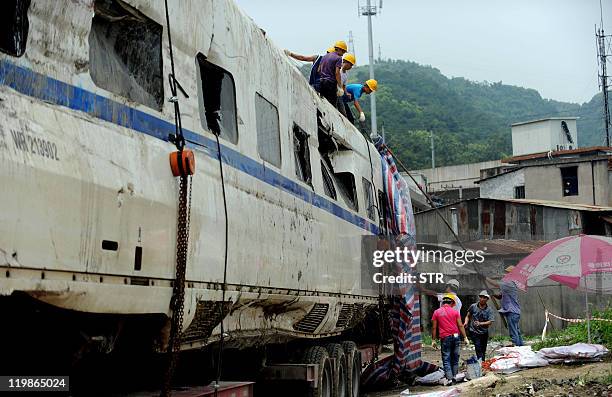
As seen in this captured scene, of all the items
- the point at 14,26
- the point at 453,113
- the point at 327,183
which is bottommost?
the point at 14,26

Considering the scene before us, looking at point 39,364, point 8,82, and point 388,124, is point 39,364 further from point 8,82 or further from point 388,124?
point 388,124

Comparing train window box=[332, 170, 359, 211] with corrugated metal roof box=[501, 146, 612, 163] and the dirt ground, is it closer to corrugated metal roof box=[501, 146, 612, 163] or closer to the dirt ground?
the dirt ground

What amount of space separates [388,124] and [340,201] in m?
73.7

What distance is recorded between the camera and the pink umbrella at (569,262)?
571 inches

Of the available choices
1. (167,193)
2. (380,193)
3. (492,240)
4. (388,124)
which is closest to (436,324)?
(380,193)

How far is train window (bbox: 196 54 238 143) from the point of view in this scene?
6.32m

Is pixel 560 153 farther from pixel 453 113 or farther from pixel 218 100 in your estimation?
pixel 453 113

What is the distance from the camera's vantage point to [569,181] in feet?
135

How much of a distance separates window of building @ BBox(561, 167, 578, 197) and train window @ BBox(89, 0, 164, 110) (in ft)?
124

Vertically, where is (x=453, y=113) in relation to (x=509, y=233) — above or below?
above

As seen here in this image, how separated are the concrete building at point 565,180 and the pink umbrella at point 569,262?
1025 inches

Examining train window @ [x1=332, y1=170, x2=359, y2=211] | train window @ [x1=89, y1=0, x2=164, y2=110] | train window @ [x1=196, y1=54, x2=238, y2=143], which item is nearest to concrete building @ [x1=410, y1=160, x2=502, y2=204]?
train window @ [x1=332, y1=170, x2=359, y2=211]

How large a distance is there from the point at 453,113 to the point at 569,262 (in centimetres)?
8606

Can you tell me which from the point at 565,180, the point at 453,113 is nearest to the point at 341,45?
the point at 565,180
